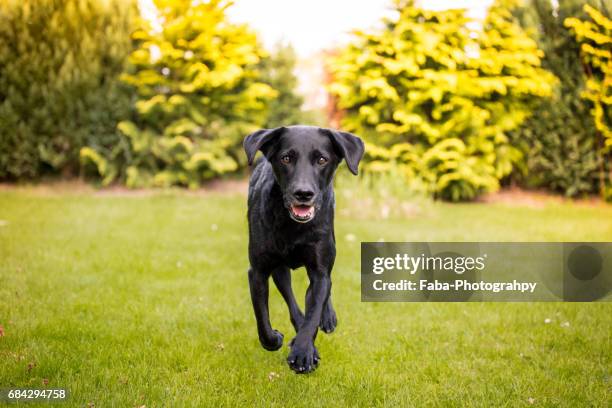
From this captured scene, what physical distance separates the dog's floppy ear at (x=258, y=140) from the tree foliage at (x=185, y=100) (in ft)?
35.3

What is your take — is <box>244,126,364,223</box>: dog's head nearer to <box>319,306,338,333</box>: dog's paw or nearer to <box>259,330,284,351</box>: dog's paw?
Answer: <box>259,330,284,351</box>: dog's paw

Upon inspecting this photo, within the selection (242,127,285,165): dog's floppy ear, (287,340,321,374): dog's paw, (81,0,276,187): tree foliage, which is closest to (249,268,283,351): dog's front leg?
(287,340,321,374): dog's paw

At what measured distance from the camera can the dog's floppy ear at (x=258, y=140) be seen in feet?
11.3

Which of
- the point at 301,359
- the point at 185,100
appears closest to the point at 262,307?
the point at 301,359

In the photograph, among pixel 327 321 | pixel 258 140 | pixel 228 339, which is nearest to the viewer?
pixel 258 140

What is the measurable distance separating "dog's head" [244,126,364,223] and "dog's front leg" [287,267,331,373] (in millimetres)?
453

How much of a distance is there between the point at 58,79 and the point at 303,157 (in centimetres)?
1229

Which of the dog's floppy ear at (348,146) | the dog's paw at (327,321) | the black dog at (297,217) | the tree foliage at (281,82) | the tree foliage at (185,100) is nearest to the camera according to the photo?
the black dog at (297,217)

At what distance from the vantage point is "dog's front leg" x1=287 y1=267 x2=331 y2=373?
127 inches

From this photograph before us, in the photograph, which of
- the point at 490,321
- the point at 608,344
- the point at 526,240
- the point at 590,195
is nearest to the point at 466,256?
the point at 526,240

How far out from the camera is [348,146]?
3596 mm

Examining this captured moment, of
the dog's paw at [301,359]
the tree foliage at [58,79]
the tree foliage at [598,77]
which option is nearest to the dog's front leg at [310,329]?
the dog's paw at [301,359]

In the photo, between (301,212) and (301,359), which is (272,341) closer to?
(301,359)

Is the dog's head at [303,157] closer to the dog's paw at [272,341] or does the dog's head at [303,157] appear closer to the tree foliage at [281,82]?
the dog's paw at [272,341]
